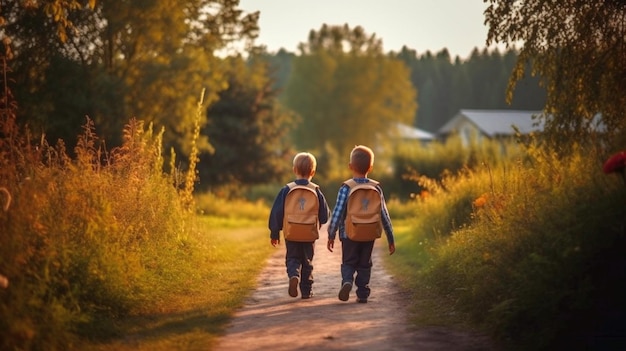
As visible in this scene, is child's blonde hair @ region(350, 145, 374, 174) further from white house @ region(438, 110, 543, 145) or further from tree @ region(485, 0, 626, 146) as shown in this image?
white house @ region(438, 110, 543, 145)

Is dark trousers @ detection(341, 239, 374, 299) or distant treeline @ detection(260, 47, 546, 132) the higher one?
distant treeline @ detection(260, 47, 546, 132)

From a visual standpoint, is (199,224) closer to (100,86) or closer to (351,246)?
(351,246)

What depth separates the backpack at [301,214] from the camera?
376 inches

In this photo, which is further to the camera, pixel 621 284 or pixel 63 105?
pixel 63 105

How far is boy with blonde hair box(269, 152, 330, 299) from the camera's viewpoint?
9.56m

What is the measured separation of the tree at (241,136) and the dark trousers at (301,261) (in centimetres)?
2696

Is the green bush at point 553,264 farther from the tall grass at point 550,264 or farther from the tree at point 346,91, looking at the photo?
the tree at point 346,91

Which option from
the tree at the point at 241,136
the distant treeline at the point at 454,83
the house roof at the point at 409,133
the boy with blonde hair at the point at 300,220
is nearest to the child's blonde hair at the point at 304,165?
the boy with blonde hair at the point at 300,220

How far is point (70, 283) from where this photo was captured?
25.5 feet

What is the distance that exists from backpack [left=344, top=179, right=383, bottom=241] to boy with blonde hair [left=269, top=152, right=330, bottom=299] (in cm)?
46

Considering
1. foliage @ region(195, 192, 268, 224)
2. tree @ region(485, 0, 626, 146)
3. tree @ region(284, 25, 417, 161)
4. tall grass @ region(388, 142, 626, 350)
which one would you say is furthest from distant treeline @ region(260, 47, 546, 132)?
tall grass @ region(388, 142, 626, 350)

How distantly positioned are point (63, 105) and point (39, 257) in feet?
43.6

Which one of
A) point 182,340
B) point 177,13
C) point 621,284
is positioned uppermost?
point 177,13

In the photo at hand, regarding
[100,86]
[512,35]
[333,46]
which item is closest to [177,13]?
[100,86]
